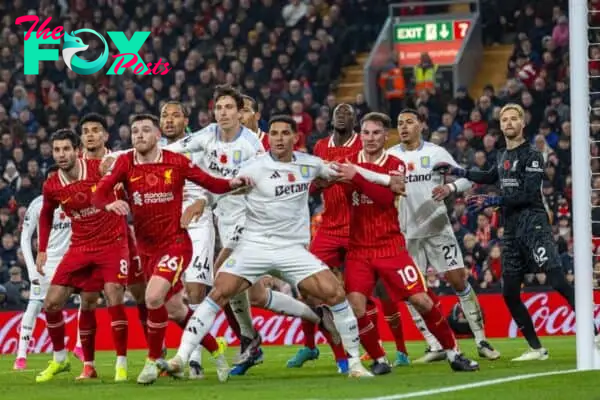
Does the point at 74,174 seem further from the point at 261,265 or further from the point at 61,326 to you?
the point at 261,265

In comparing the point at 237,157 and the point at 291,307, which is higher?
the point at 237,157

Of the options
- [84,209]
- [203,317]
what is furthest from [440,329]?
[84,209]

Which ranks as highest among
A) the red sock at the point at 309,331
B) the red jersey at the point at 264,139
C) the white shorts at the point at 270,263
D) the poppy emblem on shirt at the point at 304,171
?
the red jersey at the point at 264,139

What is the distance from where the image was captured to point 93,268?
1460 centimetres

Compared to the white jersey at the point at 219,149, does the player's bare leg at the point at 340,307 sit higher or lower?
lower

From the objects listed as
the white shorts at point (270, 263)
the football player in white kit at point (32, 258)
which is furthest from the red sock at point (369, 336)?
the football player in white kit at point (32, 258)

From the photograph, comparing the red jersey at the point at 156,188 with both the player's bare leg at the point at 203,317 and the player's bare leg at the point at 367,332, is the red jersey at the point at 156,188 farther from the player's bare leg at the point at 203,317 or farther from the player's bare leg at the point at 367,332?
the player's bare leg at the point at 367,332

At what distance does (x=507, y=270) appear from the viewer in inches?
615

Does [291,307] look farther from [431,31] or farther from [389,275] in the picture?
[431,31]

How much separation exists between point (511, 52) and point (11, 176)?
1029cm

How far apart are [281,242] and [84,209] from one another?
7.84 ft

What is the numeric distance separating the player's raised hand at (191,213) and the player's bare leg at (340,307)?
3.48ft

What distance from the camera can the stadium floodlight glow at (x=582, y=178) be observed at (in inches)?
528

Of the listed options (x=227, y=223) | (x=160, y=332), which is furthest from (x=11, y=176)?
(x=160, y=332)
